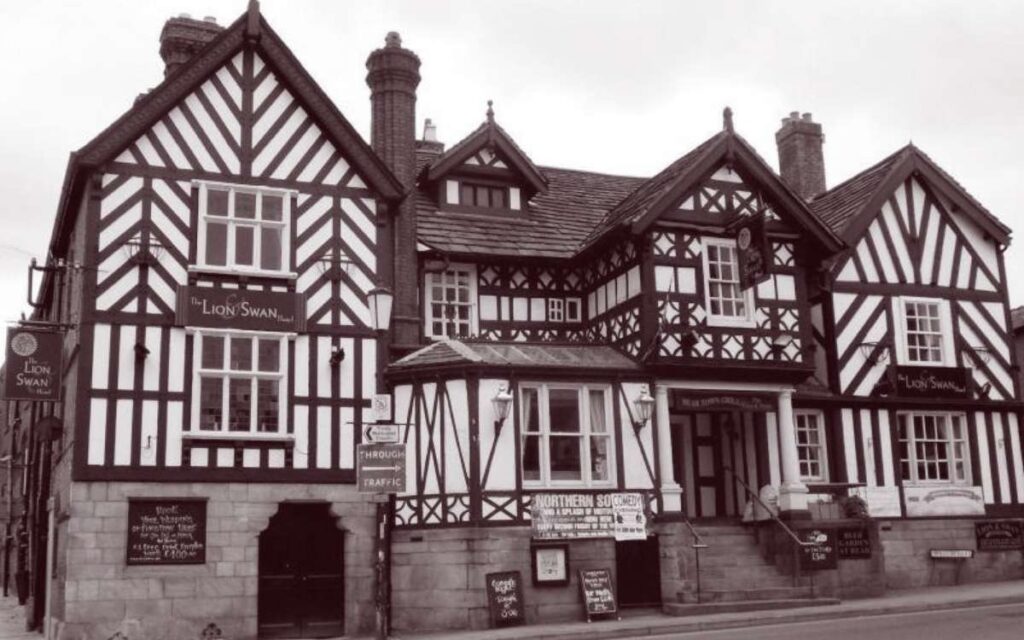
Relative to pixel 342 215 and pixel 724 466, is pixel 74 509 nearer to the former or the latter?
pixel 342 215

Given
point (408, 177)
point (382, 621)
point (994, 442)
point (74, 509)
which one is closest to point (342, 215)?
point (408, 177)

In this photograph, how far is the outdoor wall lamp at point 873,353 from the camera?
77.5ft

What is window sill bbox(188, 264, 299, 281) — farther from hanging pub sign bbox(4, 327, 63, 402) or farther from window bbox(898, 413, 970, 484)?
window bbox(898, 413, 970, 484)

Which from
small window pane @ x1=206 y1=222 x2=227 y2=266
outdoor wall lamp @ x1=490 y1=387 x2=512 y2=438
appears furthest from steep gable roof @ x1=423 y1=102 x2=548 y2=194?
outdoor wall lamp @ x1=490 y1=387 x2=512 y2=438

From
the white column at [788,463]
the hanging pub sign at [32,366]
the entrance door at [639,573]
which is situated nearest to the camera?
the hanging pub sign at [32,366]

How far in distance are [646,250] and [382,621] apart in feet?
30.7

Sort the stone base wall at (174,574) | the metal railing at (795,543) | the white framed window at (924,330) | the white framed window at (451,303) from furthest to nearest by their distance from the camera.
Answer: the white framed window at (924,330), the white framed window at (451,303), the metal railing at (795,543), the stone base wall at (174,574)

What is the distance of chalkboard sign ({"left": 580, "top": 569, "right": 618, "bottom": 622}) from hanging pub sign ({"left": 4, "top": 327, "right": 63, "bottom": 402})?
10310 mm

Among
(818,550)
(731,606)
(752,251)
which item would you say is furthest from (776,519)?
(752,251)

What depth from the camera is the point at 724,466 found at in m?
22.8

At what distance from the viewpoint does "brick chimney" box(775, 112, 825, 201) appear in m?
28.7

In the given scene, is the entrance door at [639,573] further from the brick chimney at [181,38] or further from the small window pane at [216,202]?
the brick chimney at [181,38]

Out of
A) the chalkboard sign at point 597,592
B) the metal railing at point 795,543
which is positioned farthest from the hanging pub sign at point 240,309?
the metal railing at point 795,543

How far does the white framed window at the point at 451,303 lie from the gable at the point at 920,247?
8.49 meters
